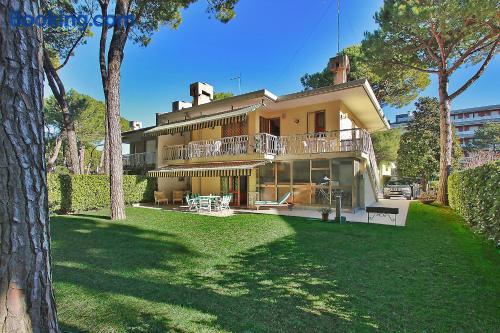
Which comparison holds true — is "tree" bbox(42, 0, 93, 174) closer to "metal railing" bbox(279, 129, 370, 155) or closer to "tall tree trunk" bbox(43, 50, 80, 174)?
"tall tree trunk" bbox(43, 50, 80, 174)

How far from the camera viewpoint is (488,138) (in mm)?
67250

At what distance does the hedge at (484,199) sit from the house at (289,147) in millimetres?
5474

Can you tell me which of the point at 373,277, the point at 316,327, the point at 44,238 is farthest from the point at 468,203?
the point at 44,238

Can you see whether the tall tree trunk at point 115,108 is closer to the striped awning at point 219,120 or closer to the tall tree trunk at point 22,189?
the striped awning at point 219,120

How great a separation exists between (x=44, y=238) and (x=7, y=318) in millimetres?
637

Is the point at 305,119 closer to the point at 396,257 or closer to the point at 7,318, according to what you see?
the point at 396,257

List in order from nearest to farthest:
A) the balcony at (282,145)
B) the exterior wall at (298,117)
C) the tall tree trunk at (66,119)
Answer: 1. the balcony at (282,145)
2. the exterior wall at (298,117)
3. the tall tree trunk at (66,119)

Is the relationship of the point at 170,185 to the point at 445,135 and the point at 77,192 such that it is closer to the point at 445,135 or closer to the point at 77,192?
the point at 77,192

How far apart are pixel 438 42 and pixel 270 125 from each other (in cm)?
1365

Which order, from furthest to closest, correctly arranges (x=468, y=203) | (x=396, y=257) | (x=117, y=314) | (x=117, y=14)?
(x=117, y=14)
(x=468, y=203)
(x=396, y=257)
(x=117, y=314)

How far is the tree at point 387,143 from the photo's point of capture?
36.6 meters

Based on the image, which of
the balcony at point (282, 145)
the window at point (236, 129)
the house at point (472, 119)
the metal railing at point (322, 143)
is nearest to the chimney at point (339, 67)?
the balcony at point (282, 145)

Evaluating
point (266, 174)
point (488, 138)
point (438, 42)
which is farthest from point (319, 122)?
point (488, 138)

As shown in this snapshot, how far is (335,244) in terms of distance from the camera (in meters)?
9.16
